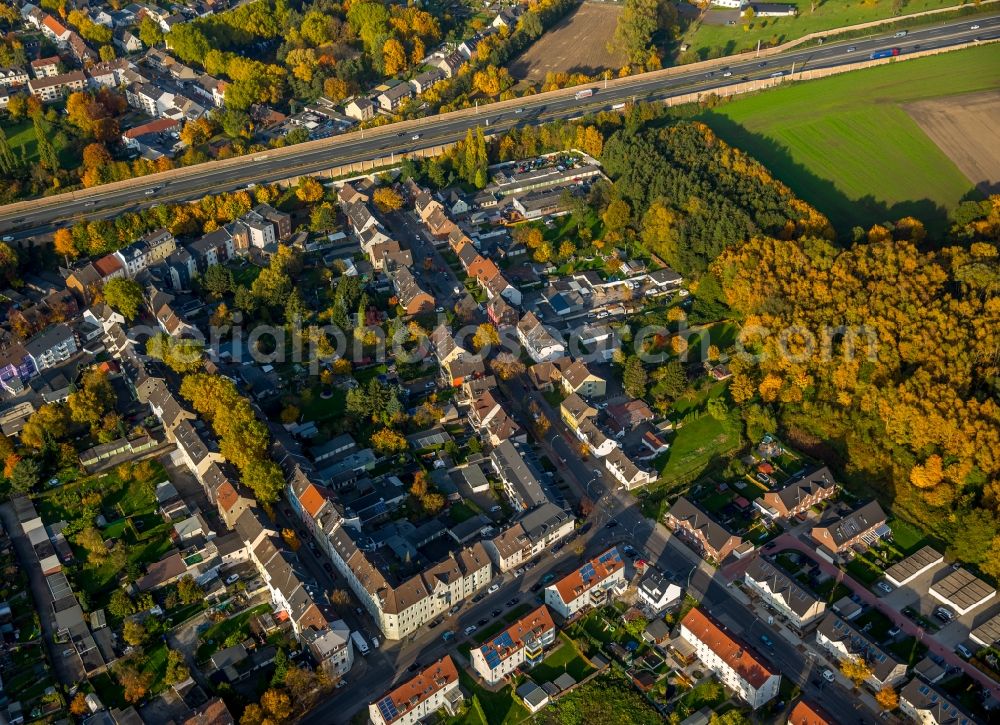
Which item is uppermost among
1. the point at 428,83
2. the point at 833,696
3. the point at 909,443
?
the point at 428,83

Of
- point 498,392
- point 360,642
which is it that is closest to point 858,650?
point 360,642

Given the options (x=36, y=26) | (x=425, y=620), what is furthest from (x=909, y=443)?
(x=36, y=26)

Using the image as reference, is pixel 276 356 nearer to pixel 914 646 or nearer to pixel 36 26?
pixel 914 646

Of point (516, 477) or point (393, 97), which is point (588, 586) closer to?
point (516, 477)

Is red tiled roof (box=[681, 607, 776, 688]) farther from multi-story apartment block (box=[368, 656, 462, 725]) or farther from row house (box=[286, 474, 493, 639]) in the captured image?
multi-story apartment block (box=[368, 656, 462, 725])

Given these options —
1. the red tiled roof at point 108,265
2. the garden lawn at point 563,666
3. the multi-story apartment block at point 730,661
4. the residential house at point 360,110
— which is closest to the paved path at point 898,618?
the multi-story apartment block at point 730,661

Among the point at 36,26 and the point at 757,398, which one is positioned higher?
the point at 36,26

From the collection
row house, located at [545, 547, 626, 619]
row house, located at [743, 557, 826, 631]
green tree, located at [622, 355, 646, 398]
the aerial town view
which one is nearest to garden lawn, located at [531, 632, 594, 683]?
the aerial town view

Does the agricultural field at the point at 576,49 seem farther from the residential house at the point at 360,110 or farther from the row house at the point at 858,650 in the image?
the row house at the point at 858,650
